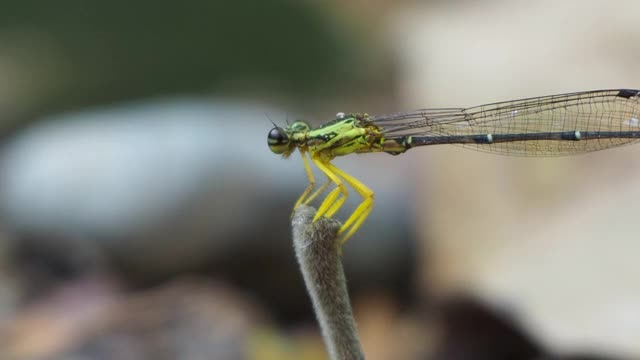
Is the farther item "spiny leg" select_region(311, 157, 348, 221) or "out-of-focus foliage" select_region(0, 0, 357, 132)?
"out-of-focus foliage" select_region(0, 0, 357, 132)

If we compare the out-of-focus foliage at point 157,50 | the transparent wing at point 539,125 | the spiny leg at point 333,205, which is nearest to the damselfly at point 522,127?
the transparent wing at point 539,125

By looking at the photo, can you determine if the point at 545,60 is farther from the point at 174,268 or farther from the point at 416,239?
the point at 174,268

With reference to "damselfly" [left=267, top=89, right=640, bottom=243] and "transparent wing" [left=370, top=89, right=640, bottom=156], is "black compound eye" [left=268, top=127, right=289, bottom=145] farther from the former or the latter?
"transparent wing" [left=370, top=89, right=640, bottom=156]

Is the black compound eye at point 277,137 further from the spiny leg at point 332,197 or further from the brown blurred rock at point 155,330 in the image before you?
the brown blurred rock at point 155,330

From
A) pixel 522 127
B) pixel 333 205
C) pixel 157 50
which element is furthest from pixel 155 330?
pixel 157 50

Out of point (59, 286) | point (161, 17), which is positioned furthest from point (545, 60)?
point (161, 17)

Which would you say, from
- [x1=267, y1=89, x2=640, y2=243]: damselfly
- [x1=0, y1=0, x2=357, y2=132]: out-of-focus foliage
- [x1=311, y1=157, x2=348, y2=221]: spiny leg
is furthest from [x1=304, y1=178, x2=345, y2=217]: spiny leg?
[x1=0, y1=0, x2=357, y2=132]: out-of-focus foliage
